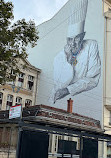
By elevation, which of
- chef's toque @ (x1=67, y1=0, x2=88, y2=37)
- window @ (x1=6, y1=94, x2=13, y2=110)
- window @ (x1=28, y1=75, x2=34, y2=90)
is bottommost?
window @ (x1=6, y1=94, x2=13, y2=110)

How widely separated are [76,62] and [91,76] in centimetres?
439

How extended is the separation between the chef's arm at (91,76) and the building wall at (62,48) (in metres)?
0.66

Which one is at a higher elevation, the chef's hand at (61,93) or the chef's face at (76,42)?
the chef's face at (76,42)

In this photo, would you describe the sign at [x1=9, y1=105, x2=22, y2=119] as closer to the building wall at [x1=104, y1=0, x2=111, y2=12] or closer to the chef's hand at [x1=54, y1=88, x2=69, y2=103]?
the chef's hand at [x1=54, y1=88, x2=69, y2=103]

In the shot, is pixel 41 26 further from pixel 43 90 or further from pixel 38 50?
pixel 43 90

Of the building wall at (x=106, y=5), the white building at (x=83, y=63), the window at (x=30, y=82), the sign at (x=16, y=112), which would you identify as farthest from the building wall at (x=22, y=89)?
the sign at (x=16, y=112)

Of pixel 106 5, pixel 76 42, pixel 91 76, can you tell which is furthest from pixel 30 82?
pixel 106 5

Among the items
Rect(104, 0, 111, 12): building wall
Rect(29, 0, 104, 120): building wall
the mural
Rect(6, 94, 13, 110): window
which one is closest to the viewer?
Rect(29, 0, 104, 120): building wall

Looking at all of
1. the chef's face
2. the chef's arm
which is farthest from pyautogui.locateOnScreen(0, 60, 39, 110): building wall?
the chef's face

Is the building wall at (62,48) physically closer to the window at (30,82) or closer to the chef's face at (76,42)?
the chef's face at (76,42)

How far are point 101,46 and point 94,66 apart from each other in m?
3.23

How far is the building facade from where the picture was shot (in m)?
34.7

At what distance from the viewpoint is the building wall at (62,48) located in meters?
33.7

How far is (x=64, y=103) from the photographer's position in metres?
37.2
